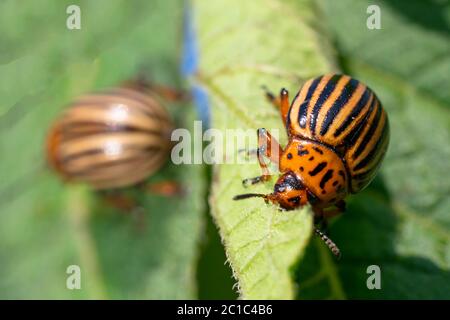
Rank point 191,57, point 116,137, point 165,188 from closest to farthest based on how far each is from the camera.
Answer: point 191,57
point 165,188
point 116,137

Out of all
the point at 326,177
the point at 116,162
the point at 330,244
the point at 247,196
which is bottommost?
the point at 330,244

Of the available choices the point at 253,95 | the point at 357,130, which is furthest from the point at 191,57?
the point at 357,130

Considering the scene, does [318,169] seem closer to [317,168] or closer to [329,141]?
[317,168]

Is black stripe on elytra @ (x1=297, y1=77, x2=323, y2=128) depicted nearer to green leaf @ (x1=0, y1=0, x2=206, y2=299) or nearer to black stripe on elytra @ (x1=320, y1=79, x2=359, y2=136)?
black stripe on elytra @ (x1=320, y1=79, x2=359, y2=136)

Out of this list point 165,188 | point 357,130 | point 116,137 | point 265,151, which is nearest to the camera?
point 265,151

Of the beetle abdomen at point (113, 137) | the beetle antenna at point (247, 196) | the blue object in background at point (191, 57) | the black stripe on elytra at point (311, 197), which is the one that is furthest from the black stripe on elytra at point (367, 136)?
the beetle abdomen at point (113, 137)

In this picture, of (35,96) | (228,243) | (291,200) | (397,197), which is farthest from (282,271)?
(35,96)

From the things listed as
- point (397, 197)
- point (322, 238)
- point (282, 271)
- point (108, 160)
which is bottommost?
point (282, 271)

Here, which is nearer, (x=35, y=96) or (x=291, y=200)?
(x=291, y=200)
